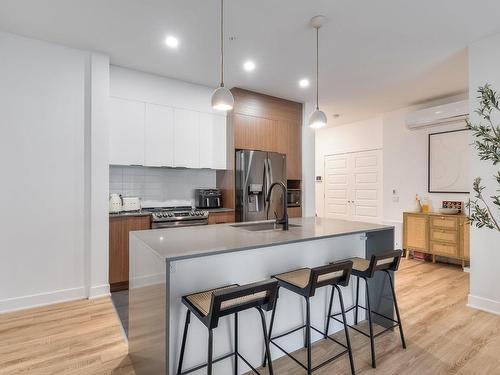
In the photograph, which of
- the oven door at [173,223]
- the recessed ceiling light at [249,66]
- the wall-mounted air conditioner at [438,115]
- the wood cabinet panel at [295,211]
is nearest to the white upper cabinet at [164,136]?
the oven door at [173,223]

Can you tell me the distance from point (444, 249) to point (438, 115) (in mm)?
2158

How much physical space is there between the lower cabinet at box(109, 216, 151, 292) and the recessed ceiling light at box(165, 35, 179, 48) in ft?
6.83

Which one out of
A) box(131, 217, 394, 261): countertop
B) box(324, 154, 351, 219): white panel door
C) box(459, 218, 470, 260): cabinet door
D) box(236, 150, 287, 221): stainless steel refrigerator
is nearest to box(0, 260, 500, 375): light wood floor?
box(131, 217, 394, 261): countertop

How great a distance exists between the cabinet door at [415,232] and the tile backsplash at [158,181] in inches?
136

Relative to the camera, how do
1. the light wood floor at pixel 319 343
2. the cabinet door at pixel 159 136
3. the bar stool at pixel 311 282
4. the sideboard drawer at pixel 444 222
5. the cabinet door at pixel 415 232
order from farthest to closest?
the cabinet door at pixel 415 232 < the sideboard drawer at pixel 444 222 < the cabinet door at pixel 159 136 < the light wood floor at pixel 319 343 < the bar stool at pixel 311 282

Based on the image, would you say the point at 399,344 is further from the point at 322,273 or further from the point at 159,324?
the point at 159,324

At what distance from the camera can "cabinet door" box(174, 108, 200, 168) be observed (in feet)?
13.7

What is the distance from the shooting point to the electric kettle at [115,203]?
3587 millimetres

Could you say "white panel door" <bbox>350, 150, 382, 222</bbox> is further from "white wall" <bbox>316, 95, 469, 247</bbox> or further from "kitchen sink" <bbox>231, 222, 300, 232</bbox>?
"kitchen sink" <bbox>231, 222, 300, 232</bbox>

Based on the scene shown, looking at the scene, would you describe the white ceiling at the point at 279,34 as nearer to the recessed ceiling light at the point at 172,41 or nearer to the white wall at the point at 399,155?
the recessed ceiling light at the point at 172,41

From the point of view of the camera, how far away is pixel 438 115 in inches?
182

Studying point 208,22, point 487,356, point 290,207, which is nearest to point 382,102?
point 290,207

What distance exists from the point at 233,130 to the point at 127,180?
1754 mm

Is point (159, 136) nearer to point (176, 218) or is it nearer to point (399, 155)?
point (176, 218)
